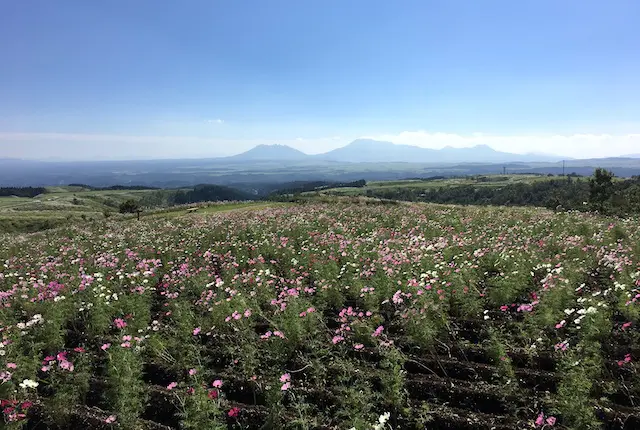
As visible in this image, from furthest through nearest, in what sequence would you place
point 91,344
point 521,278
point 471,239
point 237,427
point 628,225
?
point 628,225, point 471,239, point 521,278, point 91,344, point 237,427

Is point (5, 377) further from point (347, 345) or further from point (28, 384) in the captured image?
point (347, 345)

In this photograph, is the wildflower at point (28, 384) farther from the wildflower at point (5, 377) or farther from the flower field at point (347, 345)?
the wildflower at point (5, 377)

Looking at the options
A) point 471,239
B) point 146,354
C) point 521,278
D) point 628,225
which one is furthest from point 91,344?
point 628,225

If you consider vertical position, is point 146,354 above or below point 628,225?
below

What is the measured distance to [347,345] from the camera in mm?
5844

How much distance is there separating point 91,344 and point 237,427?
3.62 meters

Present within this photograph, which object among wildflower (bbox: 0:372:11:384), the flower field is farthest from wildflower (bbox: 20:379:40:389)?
wildflower (bbox: 0:372:11:384)

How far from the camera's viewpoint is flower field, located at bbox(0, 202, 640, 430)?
14.2 feet

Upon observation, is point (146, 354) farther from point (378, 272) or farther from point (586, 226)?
point (586, 226)

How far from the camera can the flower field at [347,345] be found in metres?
4.34

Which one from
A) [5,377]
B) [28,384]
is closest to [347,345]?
[28,384]

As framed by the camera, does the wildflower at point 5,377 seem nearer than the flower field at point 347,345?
No

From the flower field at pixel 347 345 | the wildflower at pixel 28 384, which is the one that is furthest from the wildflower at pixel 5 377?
the wildflower at pixel 28 384

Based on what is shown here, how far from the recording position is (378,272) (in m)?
7.67
